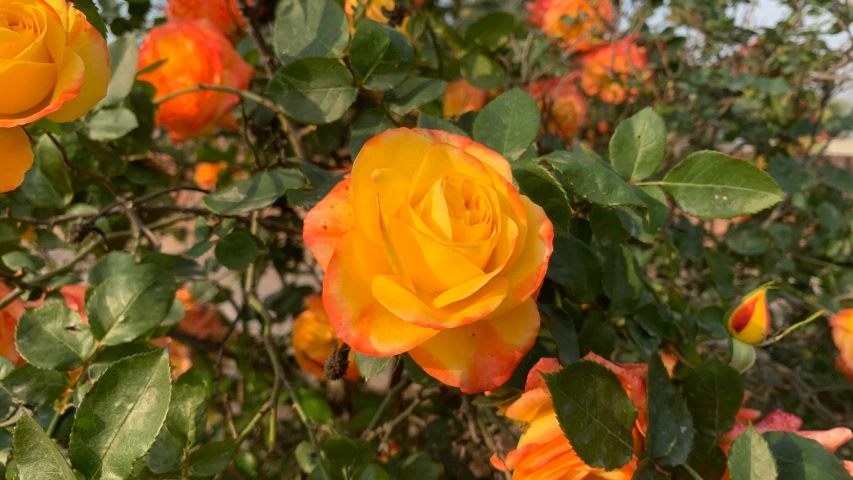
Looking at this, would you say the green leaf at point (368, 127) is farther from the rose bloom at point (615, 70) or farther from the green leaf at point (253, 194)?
the rose bloom at point (615, 70)

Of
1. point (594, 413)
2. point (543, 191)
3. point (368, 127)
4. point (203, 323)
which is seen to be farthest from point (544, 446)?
point (203, 323)

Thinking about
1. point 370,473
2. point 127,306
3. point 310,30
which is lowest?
point 370,473

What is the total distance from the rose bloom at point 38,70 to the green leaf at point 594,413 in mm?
267

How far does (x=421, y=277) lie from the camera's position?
0.83 ft

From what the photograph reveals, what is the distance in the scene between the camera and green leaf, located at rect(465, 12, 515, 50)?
0.56 meters

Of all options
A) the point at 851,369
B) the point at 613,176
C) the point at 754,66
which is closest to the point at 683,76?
the point at 754,66

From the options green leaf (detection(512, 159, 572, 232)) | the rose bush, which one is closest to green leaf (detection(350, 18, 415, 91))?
the rose bush

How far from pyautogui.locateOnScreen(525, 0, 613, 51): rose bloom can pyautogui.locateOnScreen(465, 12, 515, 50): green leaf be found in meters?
0.25

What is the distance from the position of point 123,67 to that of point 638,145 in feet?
1.32

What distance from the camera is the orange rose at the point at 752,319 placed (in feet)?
1.17

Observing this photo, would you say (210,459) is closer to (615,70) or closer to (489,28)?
(489,28)

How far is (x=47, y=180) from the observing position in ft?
1.52

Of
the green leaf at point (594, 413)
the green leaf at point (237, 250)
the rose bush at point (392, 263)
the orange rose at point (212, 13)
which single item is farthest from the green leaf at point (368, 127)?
the orange rose at point (212, 13)

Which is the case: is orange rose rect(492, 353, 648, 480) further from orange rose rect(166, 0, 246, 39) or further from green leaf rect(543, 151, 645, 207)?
orange rose rect(166, 0, 246, 39)
